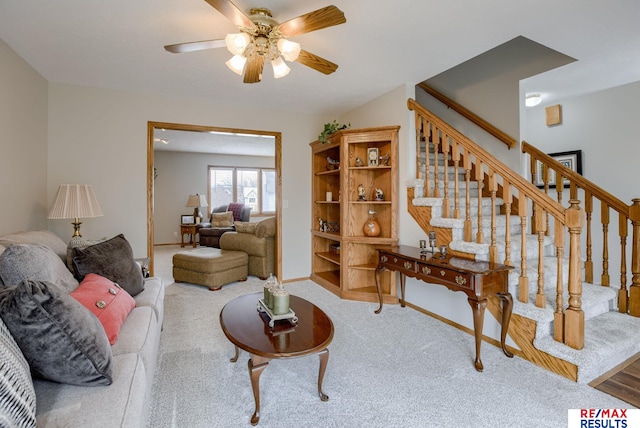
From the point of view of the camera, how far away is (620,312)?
265 centimetres

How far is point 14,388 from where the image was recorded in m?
0.85

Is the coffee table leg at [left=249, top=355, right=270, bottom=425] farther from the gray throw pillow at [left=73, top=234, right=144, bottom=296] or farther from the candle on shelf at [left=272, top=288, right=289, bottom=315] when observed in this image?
the gray throw pillow at [left=73, top=234, right=144, bottom=296]

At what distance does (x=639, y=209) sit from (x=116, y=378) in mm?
3653

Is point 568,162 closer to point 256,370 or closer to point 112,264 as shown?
point 256,370

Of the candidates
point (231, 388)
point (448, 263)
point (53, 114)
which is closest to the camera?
point (231, 388)

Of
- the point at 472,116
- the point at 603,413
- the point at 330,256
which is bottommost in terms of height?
the point at 603,413

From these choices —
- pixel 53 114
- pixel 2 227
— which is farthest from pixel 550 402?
pixel 53 114

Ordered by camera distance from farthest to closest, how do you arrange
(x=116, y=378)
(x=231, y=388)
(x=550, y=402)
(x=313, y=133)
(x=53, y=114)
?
(x=313, y=133)
(x=53, y=114)
(x=231, y=388)
(x=550, y=402)
(x=116, y=378)

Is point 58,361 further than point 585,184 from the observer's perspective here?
No

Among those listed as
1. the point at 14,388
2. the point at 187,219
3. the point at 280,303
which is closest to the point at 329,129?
the point at 280,303

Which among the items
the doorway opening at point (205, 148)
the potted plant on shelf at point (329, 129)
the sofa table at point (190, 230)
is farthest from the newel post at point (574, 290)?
the sofa table at point (190, 230)

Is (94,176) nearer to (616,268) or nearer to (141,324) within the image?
(141,324)

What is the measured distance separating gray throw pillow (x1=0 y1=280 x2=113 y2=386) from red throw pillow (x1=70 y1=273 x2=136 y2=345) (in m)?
0.40

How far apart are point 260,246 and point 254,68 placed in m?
2.69
